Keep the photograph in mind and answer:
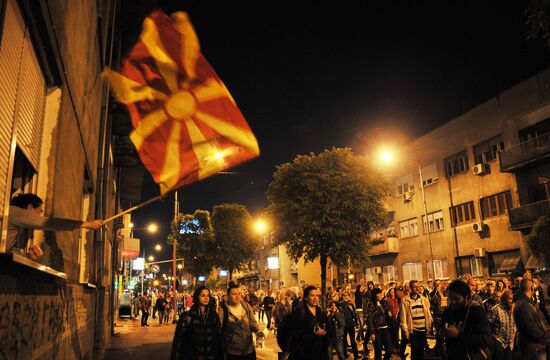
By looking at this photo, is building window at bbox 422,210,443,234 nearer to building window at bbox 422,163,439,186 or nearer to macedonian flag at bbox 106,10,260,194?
building window at bbox 422,163,439,186

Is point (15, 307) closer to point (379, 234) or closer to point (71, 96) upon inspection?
point (71, 96)

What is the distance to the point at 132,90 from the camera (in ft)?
18.5

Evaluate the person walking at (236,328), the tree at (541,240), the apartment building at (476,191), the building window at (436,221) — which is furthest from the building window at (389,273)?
the person walking at (236,328)

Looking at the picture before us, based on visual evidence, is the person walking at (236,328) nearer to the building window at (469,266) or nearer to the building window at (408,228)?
the building window at (469,266)

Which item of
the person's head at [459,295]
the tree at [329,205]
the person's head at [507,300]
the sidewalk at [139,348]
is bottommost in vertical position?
the sidewalk at [139,348]

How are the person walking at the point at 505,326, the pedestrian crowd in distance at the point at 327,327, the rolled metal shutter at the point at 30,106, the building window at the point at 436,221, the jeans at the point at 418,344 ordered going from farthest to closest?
the building window at the point at 436,221, the jeans at the point at 418,344, the person walking at the point at 505,326, the pedestrian crowd in distance at the point at 327,327, the rolled metal shutter at the point at 30,106

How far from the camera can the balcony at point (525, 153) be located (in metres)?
28.0

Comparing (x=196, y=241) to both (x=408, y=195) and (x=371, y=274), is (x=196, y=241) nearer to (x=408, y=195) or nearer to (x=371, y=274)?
(x=371, y=274)

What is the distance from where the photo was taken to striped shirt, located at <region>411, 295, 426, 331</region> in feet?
34.7

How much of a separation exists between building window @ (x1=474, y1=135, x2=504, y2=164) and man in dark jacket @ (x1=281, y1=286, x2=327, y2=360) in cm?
2910

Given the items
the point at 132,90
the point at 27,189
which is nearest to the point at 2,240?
the point at 27,189

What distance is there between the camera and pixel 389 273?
4444 cm

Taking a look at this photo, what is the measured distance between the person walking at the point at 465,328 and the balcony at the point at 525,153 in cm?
2534

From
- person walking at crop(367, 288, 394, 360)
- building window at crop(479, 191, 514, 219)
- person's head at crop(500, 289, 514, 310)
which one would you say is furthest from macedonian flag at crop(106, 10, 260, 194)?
building window at crop(479, 191, 514, 219)
